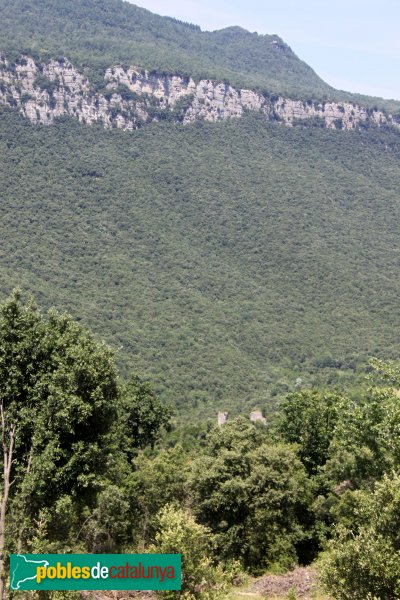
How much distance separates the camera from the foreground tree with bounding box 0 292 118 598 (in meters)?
19.6

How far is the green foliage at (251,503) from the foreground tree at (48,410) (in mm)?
8897

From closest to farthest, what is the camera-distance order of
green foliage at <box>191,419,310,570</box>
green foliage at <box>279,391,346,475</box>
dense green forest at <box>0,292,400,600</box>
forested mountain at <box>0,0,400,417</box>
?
dense green forest at <box>0,292,400,600</box> → green foliage at <box>191,419,310,570</box> → green foliage at <box>279,391,346,475</box> → forested mountain at <box>0,0,400,417</box>

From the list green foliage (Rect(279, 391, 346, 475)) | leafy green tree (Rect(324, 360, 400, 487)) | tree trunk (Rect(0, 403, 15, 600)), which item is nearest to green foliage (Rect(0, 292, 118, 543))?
tree trunk (Rect(0, 403, 15, 600))

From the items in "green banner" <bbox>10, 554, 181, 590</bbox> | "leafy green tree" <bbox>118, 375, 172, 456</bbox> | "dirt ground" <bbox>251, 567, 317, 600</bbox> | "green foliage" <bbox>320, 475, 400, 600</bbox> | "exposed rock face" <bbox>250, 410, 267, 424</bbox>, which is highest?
"green foliage" <bbox>320, 475, 400, 600</bbox>

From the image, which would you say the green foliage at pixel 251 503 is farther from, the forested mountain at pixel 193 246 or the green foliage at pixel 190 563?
the forested mountain at pixel 193 246

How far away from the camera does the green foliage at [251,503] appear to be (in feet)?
96.1

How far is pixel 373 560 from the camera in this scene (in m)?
15.2

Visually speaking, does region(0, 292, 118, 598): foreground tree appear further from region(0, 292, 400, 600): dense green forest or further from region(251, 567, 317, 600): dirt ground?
region(251, 567, 317, 600): dirt ground

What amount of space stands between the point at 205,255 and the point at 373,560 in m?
140

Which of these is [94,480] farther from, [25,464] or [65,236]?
[65,236]

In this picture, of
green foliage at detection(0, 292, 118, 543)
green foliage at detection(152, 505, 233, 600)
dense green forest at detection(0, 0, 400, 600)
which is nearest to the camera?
green foliage at detection(152, 505, 233, 600)

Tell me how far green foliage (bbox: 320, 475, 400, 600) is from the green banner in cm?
387

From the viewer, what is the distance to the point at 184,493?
37.6m

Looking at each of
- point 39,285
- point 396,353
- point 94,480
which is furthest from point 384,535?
point 39,285
